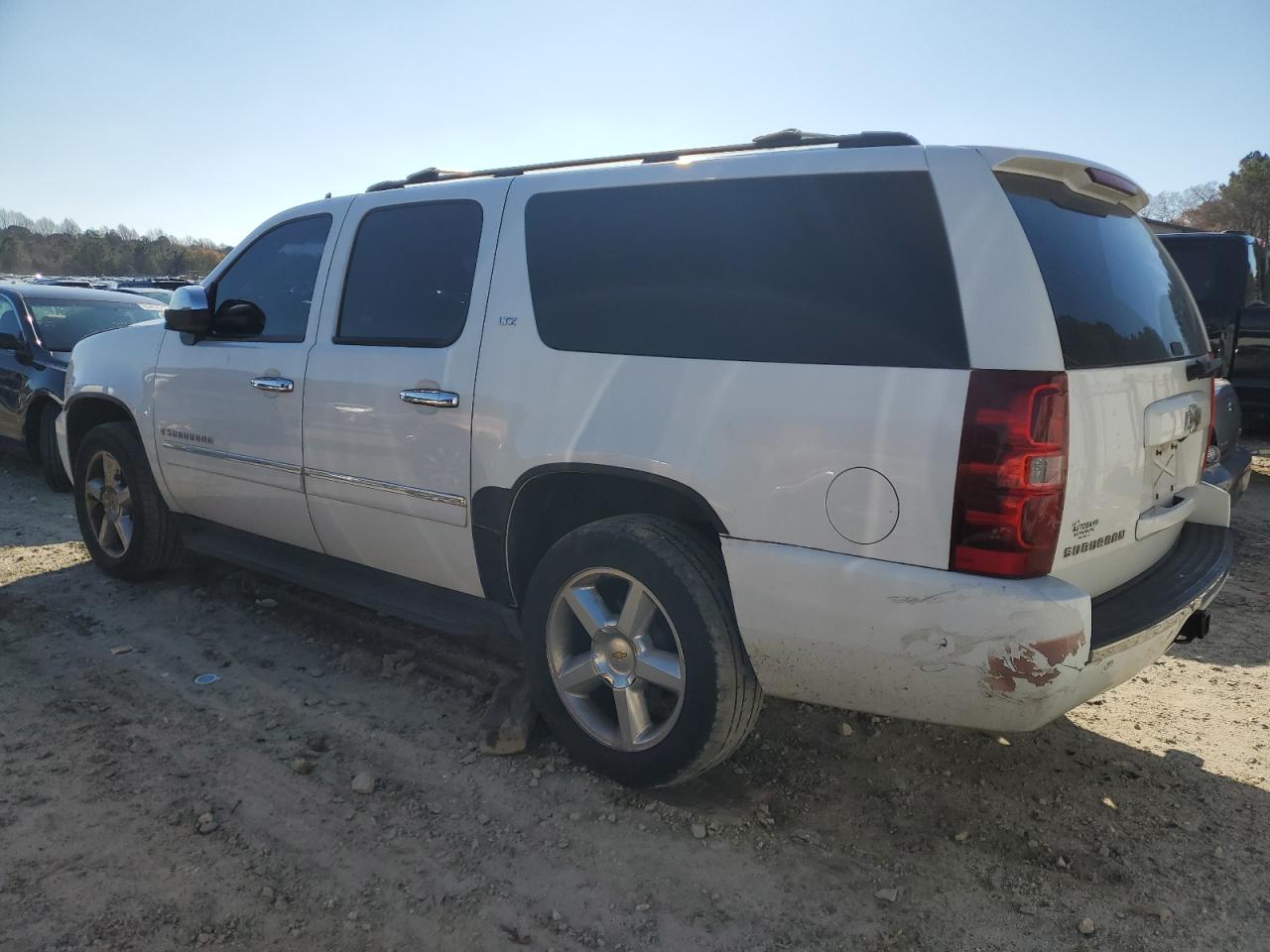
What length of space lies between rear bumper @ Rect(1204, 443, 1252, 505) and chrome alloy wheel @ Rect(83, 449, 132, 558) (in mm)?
5208

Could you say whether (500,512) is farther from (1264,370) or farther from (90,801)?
(1264,370)

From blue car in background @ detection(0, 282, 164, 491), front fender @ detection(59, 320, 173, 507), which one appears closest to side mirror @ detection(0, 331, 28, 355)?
blue car in background @ detection(0, 282, 164, 491)

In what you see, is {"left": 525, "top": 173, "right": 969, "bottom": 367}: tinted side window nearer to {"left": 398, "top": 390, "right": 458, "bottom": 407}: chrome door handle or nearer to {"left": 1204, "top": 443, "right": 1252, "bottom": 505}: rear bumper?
{"left": 398, "top": 390, "right": 458, "bottom": 407}: chrome door handle

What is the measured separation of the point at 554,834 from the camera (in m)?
2.76

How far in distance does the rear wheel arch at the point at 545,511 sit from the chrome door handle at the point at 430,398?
0.35 metres

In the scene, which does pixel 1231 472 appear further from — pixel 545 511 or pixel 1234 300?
pixel 1234 300

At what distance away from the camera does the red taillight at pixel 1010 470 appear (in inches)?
86.2

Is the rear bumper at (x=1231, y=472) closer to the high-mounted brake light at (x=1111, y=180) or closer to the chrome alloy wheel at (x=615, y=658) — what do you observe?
the high-mounted brake light at (x=1111, y=180)

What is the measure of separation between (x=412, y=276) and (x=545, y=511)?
114 cm

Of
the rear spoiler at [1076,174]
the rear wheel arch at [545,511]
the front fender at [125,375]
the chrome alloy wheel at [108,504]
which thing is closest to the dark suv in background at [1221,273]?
the rear spoiler at [1076,174]

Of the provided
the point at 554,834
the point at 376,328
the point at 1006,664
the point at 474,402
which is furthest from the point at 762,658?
the point at 376,328

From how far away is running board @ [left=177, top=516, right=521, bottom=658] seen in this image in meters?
3.40

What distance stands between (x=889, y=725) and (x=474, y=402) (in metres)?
2.00

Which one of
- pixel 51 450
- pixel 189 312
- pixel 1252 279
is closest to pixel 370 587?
pixel 189 312
